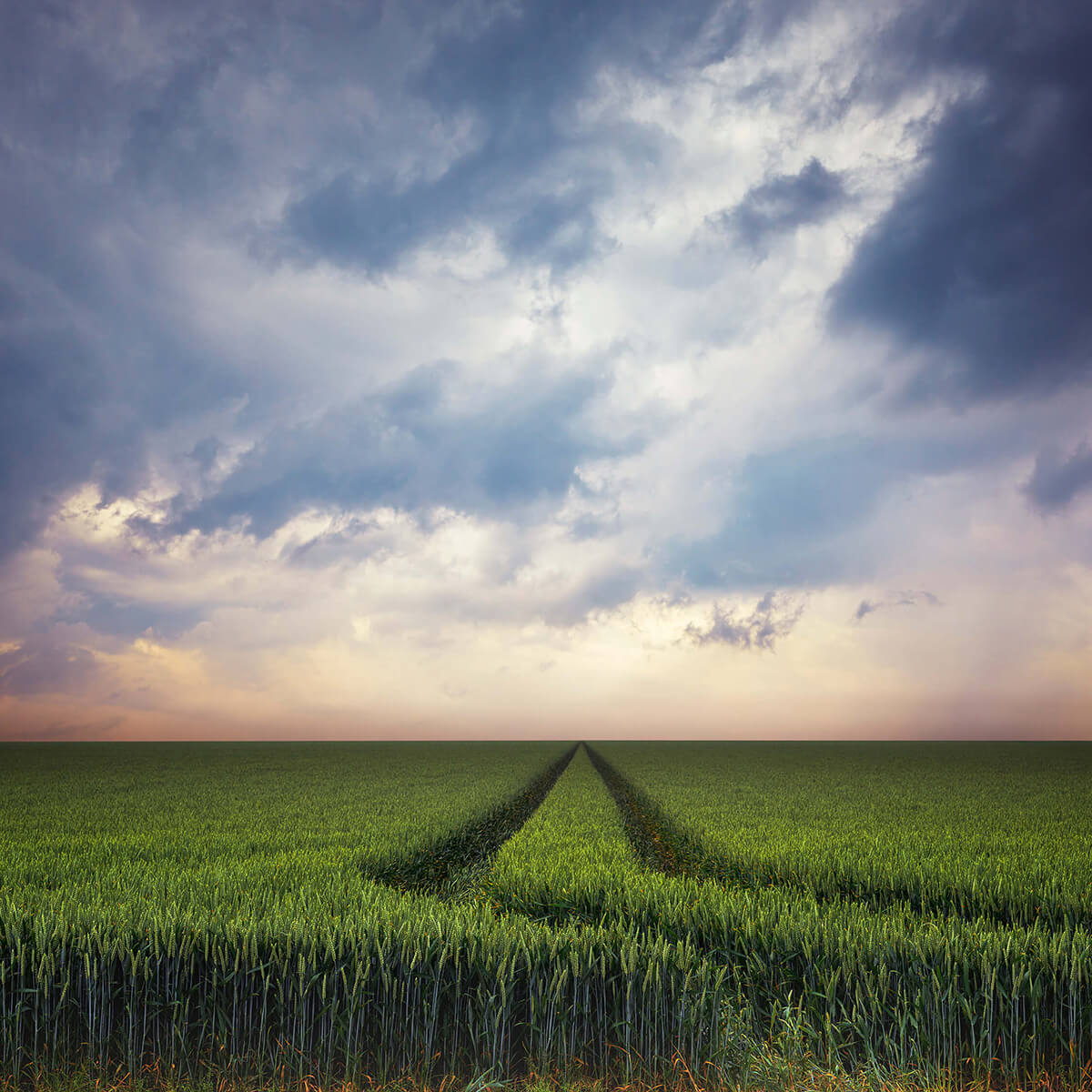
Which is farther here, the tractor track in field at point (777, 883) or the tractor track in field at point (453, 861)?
the tractor track in field at point (453, 861)

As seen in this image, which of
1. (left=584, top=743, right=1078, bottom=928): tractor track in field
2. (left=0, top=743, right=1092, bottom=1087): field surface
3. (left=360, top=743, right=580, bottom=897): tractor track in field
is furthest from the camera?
(left=360, top=743, right=580, bottom=897): tractor track in field

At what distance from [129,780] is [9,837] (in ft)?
72.2

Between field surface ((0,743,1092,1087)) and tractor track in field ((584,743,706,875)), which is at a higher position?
field surface ((0,743,1092,1087))

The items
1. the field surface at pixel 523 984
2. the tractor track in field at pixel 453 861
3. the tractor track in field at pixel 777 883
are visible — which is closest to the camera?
the field surface at pixel 523 984

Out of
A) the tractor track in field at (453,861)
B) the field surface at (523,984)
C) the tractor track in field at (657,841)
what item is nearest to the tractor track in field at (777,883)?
the tractor track in field at (657,841)

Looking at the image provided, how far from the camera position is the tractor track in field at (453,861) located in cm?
1380

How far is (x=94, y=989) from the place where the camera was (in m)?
6.23

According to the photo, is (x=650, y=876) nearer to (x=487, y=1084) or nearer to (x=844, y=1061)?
(x=844, y=1061)

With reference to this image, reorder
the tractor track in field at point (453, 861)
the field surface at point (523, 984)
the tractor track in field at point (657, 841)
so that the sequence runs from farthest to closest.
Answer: the tractor track in field at point (657, 841) < the tractor track in field at point (453, 861) < the field surface at point (523, 984)

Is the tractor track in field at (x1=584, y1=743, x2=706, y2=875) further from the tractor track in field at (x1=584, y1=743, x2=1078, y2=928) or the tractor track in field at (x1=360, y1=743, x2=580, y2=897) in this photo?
the tractor track in field at (x1=360, y1=743, x2=580, y2=897)

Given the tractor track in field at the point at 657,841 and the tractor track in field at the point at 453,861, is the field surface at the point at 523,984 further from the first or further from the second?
the tractor track in field at the point at 657,841

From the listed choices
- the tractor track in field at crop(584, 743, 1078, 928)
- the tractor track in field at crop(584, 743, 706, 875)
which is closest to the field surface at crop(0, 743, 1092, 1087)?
the tractor track in field at crop(584, 743, 1078, 928)

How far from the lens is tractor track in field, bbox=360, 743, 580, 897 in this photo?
13797 millimetres

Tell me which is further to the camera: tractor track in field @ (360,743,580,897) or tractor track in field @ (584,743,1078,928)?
tractor track in field @ (360,743,580,897)
